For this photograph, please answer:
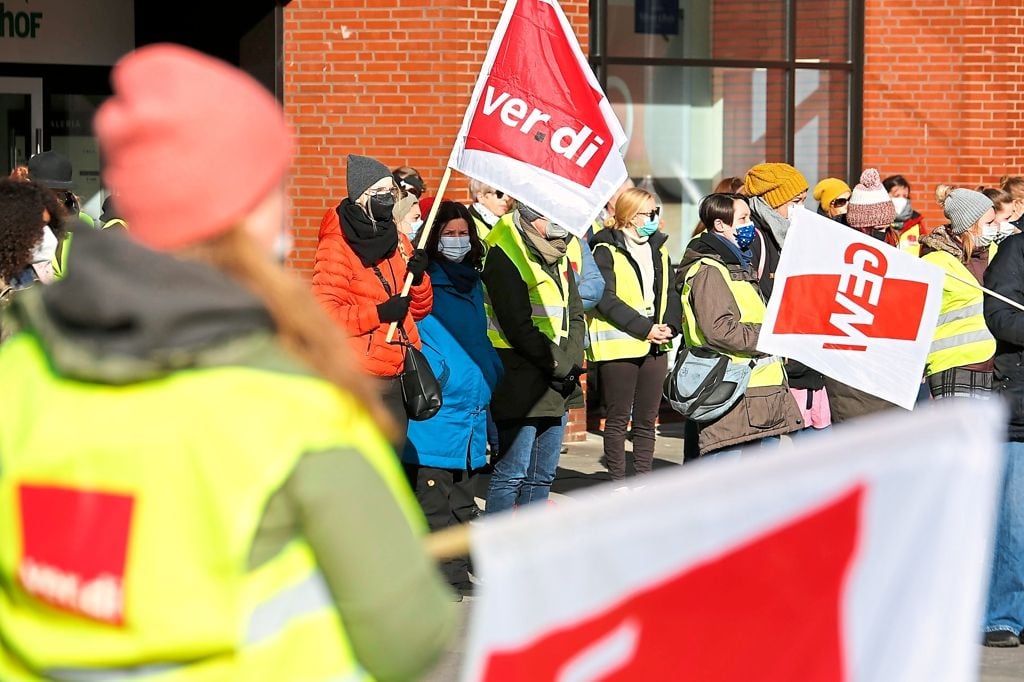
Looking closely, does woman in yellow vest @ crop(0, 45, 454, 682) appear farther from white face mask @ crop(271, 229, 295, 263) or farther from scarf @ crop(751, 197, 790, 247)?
scarf @ crop(751, 197, 790, 247)

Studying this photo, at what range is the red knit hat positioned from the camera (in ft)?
6.26

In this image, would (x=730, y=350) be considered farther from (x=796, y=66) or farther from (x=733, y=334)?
(x=796, y=66)

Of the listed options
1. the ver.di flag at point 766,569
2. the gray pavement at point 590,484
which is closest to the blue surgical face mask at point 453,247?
the gray pavement at point 590,484

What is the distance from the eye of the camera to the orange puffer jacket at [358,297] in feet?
22.5

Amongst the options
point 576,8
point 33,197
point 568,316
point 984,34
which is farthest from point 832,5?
point 33,197

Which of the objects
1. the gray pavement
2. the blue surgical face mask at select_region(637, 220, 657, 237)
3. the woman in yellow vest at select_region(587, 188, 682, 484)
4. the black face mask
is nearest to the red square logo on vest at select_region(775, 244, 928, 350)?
the gray pavement

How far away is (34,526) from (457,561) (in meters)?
5.38

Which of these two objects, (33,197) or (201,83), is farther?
(33,197)

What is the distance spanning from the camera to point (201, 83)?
1923mm

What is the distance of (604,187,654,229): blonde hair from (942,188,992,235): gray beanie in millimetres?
2519

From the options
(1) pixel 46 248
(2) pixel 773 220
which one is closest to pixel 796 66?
(2) pixel 773 220

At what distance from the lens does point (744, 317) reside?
24.3ft

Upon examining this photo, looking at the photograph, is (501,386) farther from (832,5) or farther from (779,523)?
(832,5)

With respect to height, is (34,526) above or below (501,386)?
above
